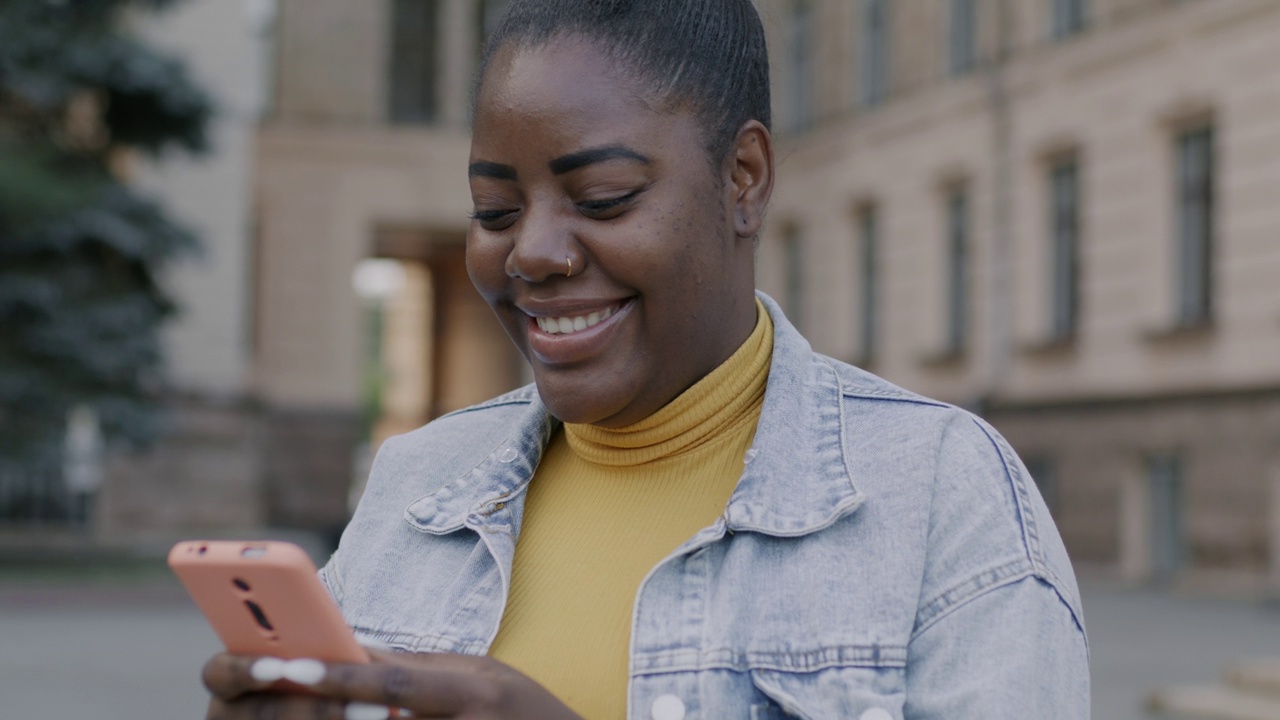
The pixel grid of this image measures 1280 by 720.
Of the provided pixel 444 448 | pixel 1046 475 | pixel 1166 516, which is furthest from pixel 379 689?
pixel 1046 475

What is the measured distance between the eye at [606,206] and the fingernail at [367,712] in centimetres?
60

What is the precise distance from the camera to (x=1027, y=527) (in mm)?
1691

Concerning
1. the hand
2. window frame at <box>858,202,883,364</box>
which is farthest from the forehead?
window frame at <box>858,202,883,364</box>

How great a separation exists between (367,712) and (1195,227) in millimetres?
16982

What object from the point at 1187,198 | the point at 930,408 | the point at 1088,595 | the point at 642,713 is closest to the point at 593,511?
the point at 642,713

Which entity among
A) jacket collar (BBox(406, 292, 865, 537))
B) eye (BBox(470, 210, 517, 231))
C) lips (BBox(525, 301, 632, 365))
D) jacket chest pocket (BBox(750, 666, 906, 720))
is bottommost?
jacket chest pocket (BBox(750, 666, 906, 720))

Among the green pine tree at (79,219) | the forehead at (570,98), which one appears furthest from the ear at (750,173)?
the green pine tree at (79,219)

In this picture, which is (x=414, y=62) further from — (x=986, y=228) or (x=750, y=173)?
(x=750, y=173)

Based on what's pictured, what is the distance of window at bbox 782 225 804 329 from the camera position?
25797mm

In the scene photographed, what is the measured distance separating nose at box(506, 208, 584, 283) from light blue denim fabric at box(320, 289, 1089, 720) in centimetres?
28

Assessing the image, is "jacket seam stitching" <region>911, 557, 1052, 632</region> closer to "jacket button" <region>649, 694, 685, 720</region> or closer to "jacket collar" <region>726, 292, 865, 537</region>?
"jacket collar" <region>726, 292, 865, 537</region>

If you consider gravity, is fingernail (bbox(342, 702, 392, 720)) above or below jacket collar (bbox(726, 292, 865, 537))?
below

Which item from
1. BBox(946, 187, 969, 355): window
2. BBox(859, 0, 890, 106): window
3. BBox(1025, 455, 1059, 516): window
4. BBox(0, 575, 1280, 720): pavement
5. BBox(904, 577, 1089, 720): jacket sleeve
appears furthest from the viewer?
BBox(859, 0, 890, 106): window

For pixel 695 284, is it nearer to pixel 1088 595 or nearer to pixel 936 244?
pixel 1088 595
